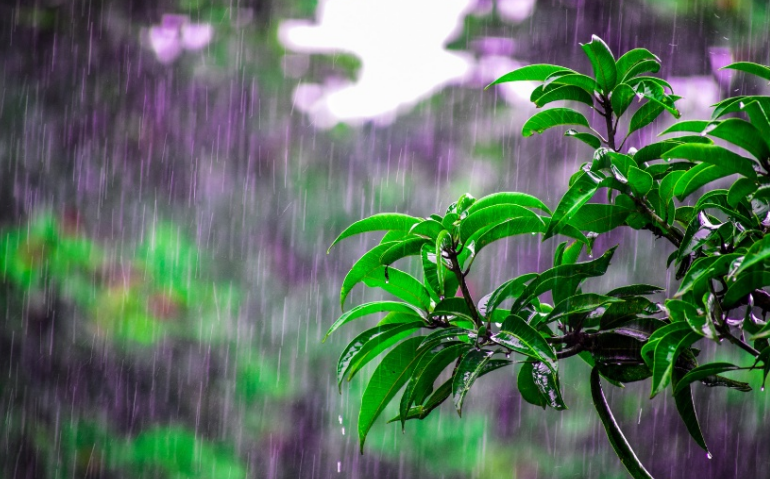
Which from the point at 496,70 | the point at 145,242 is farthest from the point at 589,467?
the point at 145,242

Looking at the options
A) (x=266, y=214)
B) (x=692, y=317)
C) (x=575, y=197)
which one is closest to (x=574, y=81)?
(x=575, y=197)

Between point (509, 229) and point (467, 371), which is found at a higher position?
point (509, 229)

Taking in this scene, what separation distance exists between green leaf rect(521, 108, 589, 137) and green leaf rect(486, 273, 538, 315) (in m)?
0.13

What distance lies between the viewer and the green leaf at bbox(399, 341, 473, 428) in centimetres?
58

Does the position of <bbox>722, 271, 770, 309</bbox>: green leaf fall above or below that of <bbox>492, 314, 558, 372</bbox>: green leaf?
above

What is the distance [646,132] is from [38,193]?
234 centimetres

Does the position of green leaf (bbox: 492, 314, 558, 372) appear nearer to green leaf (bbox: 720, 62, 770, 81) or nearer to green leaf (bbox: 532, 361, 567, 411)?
green leaf (bbox: 532, 361, 567, 411)

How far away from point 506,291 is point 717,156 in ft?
0.66

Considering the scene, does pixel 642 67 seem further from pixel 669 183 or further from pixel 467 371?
pixel 467 371

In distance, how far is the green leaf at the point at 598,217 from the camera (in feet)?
1.90

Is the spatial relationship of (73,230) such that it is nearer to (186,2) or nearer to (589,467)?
(186,2)

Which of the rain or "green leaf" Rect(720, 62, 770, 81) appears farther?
the rain

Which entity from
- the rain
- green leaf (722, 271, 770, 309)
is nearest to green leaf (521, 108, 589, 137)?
green leaf (722, 271, 770, 309)

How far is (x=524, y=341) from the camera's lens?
1.79ft
